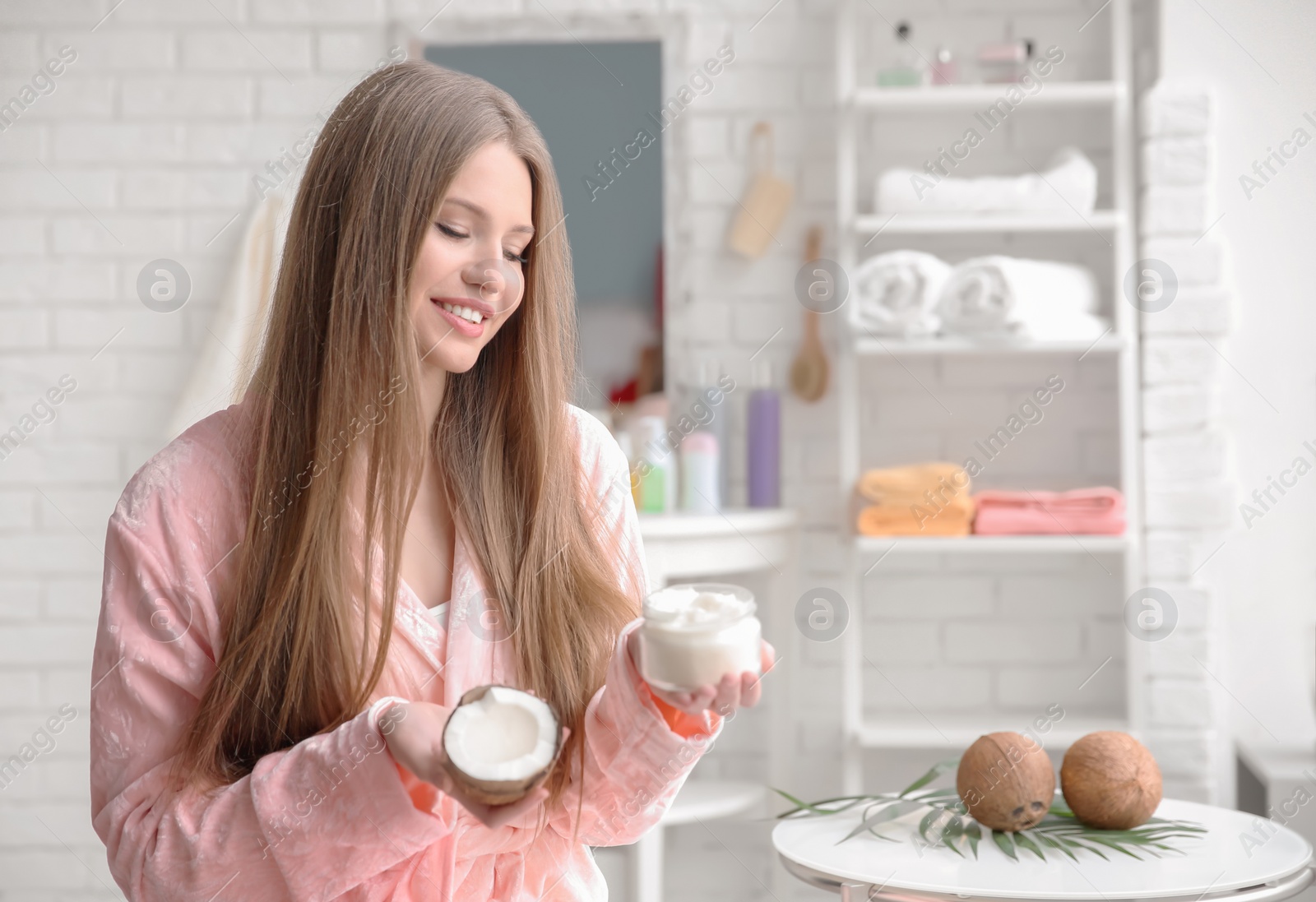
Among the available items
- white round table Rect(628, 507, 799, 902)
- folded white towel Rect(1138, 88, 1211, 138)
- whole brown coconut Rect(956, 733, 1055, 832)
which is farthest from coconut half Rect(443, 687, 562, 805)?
folded white towel Rect(1138, 88, 1211, 138)

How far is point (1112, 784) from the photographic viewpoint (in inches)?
57.8

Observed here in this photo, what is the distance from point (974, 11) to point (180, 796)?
2.28 m

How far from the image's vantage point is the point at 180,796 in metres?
0.95

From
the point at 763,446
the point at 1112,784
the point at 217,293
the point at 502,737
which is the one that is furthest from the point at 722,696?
the point at 217,293

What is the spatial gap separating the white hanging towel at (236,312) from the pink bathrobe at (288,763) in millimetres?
1388

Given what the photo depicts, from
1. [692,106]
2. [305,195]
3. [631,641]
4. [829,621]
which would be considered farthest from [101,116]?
[631,641]

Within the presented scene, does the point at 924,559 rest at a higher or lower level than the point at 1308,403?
lower

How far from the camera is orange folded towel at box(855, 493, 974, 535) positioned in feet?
7.42

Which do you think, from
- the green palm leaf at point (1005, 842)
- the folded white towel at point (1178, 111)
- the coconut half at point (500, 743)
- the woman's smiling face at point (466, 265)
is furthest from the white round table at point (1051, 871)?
the folded white towel at point (1178, 111)

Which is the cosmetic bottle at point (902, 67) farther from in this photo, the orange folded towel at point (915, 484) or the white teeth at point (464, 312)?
the white teeth at point (464, 312)

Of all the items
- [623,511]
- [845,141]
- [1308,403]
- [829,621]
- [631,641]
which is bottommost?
[829,621]

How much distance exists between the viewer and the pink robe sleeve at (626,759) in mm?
978

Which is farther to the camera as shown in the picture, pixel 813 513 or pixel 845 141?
pixel 813 513

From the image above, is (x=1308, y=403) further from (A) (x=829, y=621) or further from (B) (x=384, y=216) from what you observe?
(B) (x=384, y=216)
